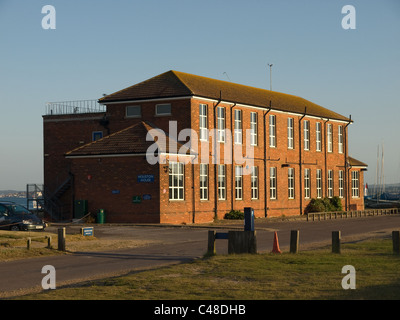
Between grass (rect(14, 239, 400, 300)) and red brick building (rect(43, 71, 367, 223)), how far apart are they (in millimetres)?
21412

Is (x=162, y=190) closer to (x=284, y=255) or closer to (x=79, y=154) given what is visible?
(x=79, y=154)

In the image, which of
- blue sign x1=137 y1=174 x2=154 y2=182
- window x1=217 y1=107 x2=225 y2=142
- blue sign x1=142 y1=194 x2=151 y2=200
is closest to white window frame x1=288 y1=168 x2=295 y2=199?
window x1=217 y1=107 x2=225 y2=142

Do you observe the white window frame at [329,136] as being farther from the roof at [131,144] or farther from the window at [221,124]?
the roof at [131,144]

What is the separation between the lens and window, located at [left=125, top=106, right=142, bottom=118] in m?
47.1

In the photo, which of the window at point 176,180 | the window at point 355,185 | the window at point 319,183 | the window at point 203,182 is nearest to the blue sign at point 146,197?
the window at point 176,180

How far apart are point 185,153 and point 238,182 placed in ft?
23.5

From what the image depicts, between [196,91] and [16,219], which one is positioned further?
[196,91]

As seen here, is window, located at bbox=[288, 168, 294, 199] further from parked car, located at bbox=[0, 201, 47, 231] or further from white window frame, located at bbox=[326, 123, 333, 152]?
parked car, located at bbox=[0, 201, 47, 231]

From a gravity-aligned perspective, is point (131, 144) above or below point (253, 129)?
below

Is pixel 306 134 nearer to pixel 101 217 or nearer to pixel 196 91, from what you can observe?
pixel 196 91

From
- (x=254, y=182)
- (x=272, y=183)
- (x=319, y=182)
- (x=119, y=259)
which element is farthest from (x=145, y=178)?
(x=319, y=182)

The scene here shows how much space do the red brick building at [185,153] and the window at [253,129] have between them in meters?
0.07

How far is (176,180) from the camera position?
42781mm

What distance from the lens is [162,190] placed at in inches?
1614
